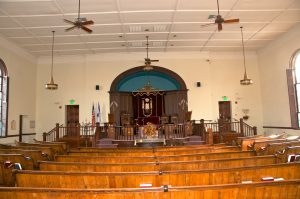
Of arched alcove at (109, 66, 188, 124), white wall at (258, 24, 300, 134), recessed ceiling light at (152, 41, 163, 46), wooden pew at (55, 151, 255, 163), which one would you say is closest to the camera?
wooden pew at (55, 151, 255, 163)

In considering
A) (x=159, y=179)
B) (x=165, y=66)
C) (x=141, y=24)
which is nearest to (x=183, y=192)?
(x=159, y=179)

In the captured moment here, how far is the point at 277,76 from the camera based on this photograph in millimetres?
12234

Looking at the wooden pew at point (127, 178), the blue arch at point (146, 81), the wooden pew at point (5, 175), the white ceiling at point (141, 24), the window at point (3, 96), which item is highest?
the white ceiling at point (141, 24)

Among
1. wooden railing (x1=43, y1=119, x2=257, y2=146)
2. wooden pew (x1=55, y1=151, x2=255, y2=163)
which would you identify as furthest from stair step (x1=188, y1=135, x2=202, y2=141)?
wooden pew (x1=55, y1=151, x2=255, y2=163)

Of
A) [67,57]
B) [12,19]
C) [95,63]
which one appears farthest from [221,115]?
[12,19]

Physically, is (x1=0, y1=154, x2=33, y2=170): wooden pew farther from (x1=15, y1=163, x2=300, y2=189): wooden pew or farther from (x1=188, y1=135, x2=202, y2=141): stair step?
(x1=188, y1=135, x2=202, y2=141): stair step

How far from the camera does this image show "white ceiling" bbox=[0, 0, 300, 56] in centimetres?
833

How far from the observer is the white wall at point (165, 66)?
1395cm

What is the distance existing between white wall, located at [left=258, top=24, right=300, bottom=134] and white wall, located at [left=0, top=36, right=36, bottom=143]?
13.7 metres

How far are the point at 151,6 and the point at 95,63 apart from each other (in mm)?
6808

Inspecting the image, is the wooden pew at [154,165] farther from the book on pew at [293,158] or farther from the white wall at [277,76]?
the white wall at [277,76]

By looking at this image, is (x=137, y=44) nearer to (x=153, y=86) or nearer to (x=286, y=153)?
(x=153, y=86)

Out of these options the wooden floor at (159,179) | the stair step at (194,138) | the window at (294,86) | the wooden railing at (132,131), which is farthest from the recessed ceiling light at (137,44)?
the wooden floor at (159,179)

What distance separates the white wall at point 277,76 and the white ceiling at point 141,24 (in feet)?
1.78
